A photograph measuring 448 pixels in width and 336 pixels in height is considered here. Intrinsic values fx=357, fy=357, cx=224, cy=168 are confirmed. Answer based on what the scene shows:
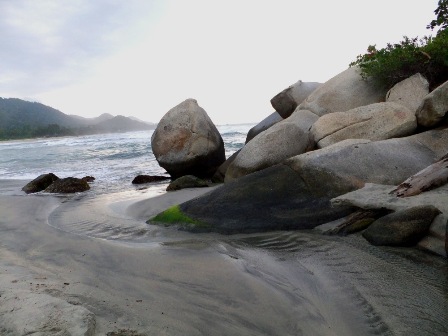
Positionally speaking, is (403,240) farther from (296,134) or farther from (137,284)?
(296,134)

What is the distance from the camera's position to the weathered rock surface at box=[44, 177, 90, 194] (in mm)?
9891

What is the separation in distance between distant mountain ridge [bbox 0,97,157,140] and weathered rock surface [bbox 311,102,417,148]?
92753 mm

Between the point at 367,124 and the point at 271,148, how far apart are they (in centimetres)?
206

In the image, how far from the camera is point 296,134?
827 centimetres

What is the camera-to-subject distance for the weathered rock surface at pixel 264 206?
16.8 ft

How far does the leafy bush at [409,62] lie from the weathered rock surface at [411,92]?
15.8 inches

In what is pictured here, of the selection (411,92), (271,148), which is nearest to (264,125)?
(271,148)

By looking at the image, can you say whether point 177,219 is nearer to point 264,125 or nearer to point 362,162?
point 362,162

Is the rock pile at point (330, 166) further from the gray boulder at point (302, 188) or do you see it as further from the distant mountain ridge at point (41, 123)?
the distant mountain ridge at point (41, 123)

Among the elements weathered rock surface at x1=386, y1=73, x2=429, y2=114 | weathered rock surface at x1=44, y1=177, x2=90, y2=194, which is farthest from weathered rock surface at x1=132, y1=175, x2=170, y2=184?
weathered rock surface at x1=386, y1=73, x2=429, y2=114

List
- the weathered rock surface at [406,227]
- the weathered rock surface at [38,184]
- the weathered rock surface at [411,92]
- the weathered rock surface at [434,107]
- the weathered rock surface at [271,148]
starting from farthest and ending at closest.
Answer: the weathered rock surface at [38,184]
the weathered rock surface at [411,92]
the weathered rock surface at [271,148]
the weathered rock surface at [434,107]
the weathered rock surface at [406,227]

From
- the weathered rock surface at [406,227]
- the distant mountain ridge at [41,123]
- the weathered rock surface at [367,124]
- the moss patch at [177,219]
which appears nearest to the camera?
the weathered rock surface at [406,227]

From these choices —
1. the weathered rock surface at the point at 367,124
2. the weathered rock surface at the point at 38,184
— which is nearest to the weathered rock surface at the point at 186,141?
the weathered rock surface at the point at 38,184

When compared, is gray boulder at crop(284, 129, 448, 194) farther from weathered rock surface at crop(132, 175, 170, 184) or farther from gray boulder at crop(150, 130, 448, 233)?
weathered rock surface at crop(132, 175, 170, 184)
